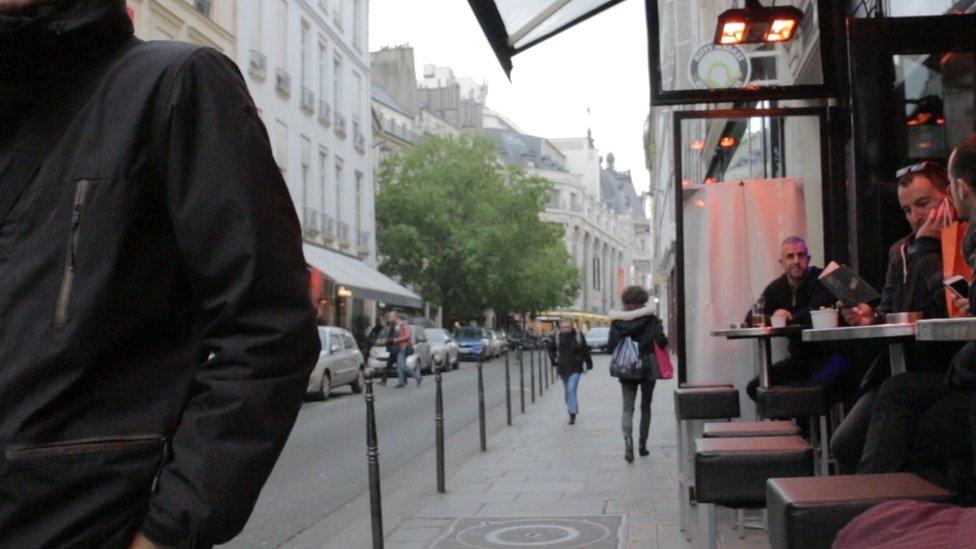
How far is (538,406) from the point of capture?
18672 mm

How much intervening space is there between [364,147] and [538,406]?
28829 millimetres

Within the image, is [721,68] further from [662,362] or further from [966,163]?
[966,163]

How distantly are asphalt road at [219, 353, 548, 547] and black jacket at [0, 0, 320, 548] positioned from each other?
227 inches

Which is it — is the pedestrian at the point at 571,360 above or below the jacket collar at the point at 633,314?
below

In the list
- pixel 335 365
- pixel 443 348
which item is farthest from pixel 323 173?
pixel 335 365

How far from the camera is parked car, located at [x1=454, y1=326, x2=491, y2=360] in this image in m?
46.1

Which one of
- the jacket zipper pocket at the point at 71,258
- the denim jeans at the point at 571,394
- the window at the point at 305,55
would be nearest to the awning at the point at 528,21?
the jacket zipper pocket at the point at 71,258

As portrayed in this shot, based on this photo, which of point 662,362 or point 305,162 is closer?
point 662,362

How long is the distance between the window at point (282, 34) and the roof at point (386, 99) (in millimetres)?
27510

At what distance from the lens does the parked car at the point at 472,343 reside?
4606 cm

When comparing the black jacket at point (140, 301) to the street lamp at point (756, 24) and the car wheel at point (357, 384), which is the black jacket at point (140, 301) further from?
the car wheel at point (357, 384)

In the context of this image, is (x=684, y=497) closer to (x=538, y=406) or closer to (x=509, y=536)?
(x=509, y=536)

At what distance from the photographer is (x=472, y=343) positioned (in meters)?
46.4

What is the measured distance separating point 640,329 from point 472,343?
35172mm
